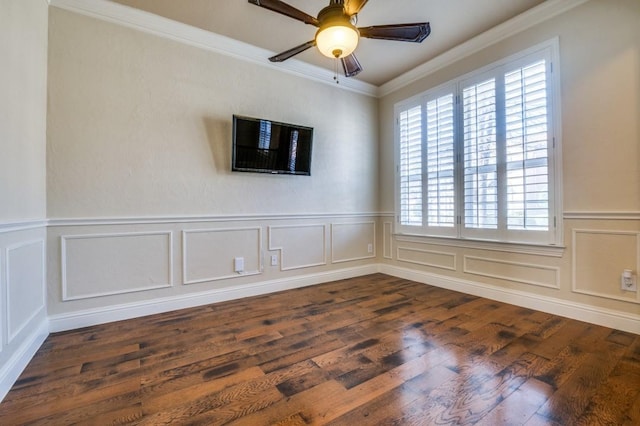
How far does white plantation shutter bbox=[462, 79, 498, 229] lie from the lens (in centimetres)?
316

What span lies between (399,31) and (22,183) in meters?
2.75

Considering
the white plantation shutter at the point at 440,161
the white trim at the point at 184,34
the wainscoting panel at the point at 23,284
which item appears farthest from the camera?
the white plantation shutter at the point at 440,161

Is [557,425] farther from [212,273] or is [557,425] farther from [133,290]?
[133,290]

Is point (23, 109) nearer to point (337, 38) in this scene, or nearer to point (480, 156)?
point (337, 38)

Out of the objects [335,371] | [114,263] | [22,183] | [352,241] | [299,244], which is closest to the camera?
[335,371]

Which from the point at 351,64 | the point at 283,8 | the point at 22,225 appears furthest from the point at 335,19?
the point at 22,225

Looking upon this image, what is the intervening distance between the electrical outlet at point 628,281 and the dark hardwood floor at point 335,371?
0.37 metres

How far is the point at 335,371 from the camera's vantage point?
1828 millimetres

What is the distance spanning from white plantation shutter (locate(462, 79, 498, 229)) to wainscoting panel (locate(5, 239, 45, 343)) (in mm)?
3905

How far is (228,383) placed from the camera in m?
1.72

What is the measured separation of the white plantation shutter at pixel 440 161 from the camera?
141 inches

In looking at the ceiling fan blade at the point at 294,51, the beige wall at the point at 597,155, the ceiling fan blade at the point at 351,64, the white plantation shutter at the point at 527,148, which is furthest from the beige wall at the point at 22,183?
the beige wall at the point at 597,155

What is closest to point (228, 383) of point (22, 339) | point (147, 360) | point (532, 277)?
point (147, 360)

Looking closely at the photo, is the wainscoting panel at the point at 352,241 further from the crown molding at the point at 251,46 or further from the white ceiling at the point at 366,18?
the white ceiling at the point at 366,18
